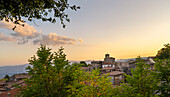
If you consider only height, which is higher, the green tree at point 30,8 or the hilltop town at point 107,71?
the green tree at point 30,8

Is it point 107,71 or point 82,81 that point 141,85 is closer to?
point 82,81

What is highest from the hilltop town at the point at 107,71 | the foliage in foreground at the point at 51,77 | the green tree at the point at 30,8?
the green tree at the point at 30,8

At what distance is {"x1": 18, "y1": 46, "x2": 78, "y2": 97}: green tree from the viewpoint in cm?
814

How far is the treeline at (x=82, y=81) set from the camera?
19.8 feet

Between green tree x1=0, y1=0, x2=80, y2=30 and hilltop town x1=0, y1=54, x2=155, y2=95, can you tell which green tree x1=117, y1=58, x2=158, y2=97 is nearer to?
hilltop town x1=0, y1=54, x2=155, y2=95

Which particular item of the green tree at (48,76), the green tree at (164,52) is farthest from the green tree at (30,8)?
the green tree at (164,52)

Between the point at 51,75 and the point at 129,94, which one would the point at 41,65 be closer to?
the point at 51,75

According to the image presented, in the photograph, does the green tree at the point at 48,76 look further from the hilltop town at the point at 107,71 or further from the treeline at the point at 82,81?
the hilltop town at the point at 107,71

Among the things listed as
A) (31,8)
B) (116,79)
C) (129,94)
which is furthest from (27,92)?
(116,79)

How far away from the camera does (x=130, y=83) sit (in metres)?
6.38

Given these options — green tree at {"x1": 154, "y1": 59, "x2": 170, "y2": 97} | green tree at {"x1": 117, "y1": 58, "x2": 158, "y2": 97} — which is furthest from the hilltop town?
green tree at {"x1": 154, "y1": 59, "x2": 170, "y2": 97}

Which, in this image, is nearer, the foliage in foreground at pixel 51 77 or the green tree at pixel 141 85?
the green tree at pixel 141 85

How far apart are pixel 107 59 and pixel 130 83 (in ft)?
A: 211

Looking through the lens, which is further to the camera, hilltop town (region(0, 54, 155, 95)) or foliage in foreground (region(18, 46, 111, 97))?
hilltop town (region(0, 54, 155, 95))
